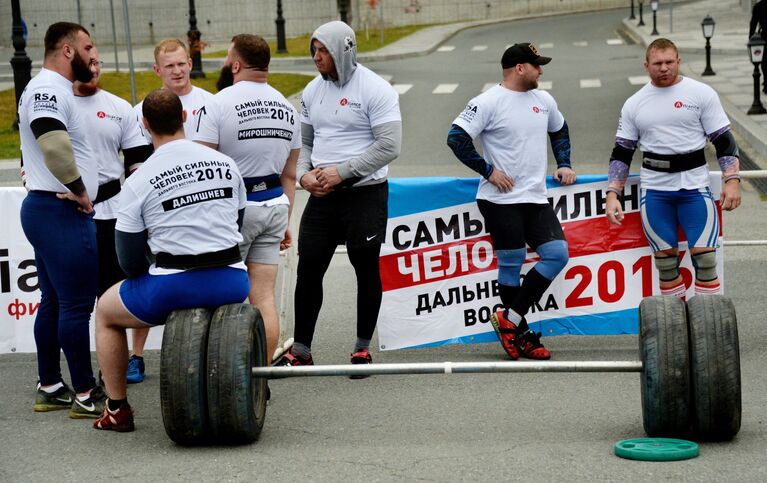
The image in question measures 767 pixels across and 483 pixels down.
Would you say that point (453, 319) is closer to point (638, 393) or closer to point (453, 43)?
point (638, 393)

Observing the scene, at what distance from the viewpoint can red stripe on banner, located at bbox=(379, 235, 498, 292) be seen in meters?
7.90

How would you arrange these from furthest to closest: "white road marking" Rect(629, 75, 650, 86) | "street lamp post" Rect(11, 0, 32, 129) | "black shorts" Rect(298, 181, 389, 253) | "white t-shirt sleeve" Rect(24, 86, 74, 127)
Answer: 1. "white road marking" Rect(629, 75, 650, 86)
2. "street lamp post" Rect(11, 0, 32, 129)
3. "black shorts" Rect(298, 181, 389, 253)
4. "white t-shirt sleeve" Rect(24, 86, 74, 127)

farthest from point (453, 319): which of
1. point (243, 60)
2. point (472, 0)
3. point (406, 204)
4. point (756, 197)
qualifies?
point (472, 0)

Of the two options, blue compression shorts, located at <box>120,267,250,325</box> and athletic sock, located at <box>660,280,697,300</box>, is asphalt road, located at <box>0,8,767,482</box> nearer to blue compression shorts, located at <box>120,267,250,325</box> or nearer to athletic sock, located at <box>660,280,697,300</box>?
athletic sock, located at <box>660,280,697,300</box>

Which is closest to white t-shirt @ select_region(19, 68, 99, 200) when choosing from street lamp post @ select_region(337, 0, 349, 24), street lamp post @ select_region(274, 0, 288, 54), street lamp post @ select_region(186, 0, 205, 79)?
street lamp post @ select_region(186, 0, 205, 79)

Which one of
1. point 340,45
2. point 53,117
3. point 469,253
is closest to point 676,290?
point 469,253

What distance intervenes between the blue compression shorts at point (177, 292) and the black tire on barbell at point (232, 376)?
106 mm

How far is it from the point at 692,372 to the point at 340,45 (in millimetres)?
2724

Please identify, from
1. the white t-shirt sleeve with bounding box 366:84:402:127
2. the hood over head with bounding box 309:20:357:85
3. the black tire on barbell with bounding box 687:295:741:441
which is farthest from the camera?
the white t-shirt sleeve with bounding box 366:84:402:127

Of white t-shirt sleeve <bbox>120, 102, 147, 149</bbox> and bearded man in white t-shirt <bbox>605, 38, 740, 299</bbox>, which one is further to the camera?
bearded man in white t-shirt <bbox>605, 38, 740, 299</bbox>

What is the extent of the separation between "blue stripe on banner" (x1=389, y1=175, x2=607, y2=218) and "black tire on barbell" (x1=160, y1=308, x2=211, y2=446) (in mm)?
2501

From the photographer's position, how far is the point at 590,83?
2638 cm

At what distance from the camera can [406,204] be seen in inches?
310

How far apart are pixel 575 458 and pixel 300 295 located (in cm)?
238
